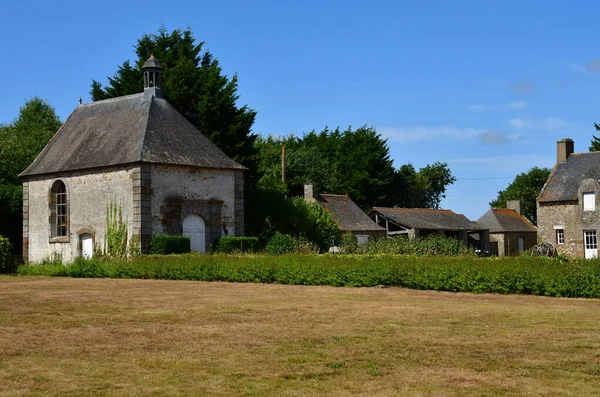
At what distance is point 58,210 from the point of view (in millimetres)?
32812

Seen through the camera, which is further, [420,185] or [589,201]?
[420,185]

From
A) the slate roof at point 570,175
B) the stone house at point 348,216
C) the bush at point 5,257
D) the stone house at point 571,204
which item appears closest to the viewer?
the bush at point 5,257

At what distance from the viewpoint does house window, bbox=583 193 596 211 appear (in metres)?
41.9

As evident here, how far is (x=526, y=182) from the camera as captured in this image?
7075 cm

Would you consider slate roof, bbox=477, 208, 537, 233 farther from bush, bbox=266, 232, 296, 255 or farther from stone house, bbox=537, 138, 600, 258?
bush, bbox=266, 232, 296, 255

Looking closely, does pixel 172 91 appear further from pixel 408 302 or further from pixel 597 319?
pixel 597 319

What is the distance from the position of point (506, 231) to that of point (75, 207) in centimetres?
3308

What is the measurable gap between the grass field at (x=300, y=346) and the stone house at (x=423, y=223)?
31.4 meters

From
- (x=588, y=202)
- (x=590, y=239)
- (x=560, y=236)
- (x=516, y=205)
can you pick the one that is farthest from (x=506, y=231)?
(x=588, y=202)

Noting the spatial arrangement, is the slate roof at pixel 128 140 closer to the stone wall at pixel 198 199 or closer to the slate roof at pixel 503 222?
the stone wall at pixel 198 199

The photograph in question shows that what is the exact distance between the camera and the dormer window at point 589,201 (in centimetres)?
4194

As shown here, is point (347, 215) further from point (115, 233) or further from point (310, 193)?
point (115, 233)

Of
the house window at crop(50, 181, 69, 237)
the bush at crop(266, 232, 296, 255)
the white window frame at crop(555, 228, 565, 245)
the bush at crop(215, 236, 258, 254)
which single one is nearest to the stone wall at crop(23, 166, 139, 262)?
the house window at crop(50, 181, 69, 237)

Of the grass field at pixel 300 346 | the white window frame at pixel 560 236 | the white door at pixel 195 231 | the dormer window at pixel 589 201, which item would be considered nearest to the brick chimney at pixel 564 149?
the dormer window at pixel 589 201
